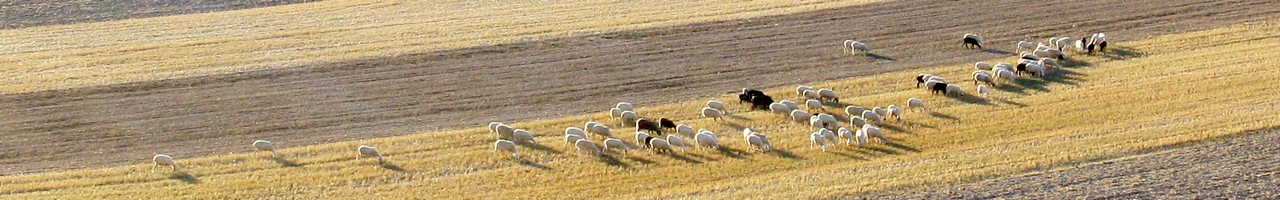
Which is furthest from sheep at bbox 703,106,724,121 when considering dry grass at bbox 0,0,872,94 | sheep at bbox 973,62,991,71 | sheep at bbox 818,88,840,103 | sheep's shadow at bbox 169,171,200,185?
dry grass at bbox 0,0,872,94

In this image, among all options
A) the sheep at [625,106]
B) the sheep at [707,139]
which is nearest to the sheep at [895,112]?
the sheep at [707,139]

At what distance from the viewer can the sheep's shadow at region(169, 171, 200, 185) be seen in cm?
4050

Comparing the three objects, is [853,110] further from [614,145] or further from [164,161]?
[164,161]

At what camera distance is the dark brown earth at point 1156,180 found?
35.3 meters

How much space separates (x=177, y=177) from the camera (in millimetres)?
41000

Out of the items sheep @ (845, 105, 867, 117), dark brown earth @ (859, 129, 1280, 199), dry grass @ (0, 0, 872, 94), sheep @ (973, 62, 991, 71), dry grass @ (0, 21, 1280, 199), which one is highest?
dry grass @ (0, 0, 872, 94)

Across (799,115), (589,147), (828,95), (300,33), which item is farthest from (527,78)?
(300,33)

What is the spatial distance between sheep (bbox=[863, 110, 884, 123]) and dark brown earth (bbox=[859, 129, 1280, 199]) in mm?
6516

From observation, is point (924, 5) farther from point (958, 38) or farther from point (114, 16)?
point (114, 16)

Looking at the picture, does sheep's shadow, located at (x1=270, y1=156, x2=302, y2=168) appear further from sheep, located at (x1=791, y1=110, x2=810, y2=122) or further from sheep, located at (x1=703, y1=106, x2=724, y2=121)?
sheep, located at (x1=791, y1=110, x2=810, y2=122)

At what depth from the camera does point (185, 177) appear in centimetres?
4094

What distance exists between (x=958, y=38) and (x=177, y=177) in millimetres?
27431

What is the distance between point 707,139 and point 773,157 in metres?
1.74

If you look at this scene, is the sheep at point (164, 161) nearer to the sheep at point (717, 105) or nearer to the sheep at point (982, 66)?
the sheep at point (717, 105)
